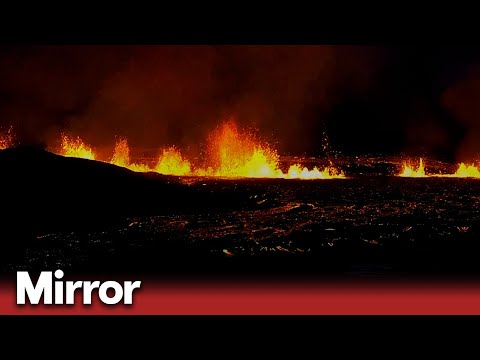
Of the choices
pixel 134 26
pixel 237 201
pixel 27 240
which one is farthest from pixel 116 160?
pixel 134 26

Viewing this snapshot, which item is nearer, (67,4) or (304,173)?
(67,4)

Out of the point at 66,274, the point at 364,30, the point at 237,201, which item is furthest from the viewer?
the point at 237,201

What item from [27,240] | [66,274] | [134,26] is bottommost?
[66,274]

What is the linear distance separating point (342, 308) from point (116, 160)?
199 feet

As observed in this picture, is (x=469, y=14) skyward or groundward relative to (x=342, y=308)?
skyward

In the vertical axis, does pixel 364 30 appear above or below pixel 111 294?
above

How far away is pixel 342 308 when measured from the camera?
444cm
